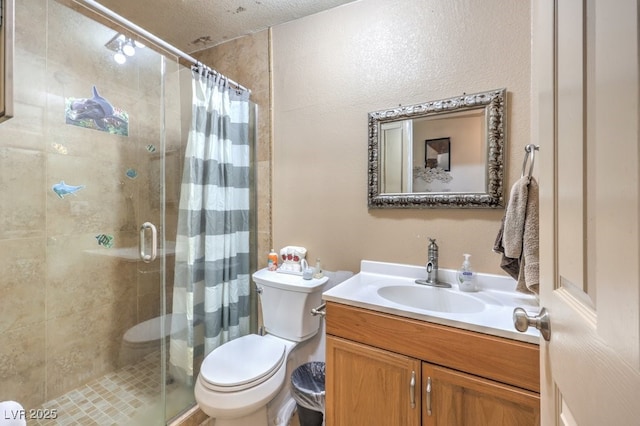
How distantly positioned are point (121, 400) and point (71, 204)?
1186 mm

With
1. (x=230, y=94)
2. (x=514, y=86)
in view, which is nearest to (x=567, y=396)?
(x=514, y=86)

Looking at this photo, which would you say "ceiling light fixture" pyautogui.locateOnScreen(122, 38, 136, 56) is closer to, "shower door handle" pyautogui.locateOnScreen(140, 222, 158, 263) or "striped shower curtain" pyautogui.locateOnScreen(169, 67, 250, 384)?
"striped shower curtain" pyautogui.locateOnScreen(169, 67, 250, 384)

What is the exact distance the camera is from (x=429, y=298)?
130 centimetres

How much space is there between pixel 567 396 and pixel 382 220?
3.57ft

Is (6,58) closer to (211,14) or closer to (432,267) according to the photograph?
(211,14)

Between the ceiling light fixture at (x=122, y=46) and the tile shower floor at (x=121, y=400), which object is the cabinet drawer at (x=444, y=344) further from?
the ceiling light fixture at (x=122, y=46)

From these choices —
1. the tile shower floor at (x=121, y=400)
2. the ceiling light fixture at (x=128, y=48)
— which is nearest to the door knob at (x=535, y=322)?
the tile shower floor at (x=121, y=400)

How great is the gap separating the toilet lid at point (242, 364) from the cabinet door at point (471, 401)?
709 millimetres

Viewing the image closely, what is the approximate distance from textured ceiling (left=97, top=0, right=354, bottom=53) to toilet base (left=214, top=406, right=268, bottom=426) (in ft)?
7.23

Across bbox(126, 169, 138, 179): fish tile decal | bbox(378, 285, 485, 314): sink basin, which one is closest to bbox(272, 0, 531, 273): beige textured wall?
bbox(378, 285, 485, 314): sink basin

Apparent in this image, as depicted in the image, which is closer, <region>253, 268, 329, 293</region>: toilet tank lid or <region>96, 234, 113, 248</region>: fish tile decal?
<region>253, 268, 329, 293</region>: toilet tank lid

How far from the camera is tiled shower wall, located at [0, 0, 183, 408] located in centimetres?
141

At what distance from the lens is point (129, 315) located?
185 centimetres

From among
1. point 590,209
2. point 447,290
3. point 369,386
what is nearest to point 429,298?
point 447,290
